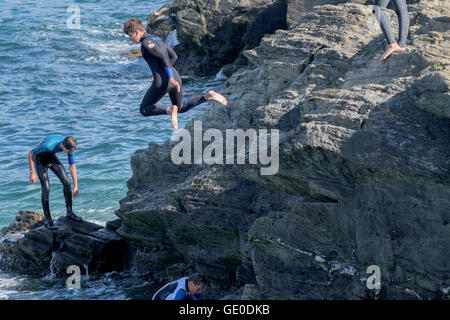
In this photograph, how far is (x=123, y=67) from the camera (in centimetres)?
3095

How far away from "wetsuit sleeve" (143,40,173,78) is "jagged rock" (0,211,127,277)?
5.03m

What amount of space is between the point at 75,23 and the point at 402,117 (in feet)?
111

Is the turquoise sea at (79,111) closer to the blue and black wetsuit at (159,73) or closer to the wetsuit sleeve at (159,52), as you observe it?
the blue and black wetsuit at (159,73)

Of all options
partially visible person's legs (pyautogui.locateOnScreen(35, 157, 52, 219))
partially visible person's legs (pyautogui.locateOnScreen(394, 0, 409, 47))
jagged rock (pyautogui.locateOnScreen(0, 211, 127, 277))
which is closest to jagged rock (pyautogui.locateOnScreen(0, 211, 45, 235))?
jagged rock (pyautogui.locateOnScreen(0, 211, 127, 277))

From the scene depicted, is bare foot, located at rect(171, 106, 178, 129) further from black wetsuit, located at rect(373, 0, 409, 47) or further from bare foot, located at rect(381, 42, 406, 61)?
black wetsuit, located at rect(373, 0, 409, 47)

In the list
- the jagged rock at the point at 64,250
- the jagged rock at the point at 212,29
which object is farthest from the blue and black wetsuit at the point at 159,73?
the jagged rock at the point at 212,29

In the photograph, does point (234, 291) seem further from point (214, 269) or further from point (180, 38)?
point (180, 38)

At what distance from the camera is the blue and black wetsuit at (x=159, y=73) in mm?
10539

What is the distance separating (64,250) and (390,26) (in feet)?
26.9

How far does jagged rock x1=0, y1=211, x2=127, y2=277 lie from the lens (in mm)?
14156

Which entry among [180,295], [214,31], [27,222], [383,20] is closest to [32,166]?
[27,222]

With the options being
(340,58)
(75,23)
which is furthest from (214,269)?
(75,23)

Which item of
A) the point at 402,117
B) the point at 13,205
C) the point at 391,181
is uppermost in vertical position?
the point at 402,117

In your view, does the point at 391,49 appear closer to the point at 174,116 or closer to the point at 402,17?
the point at 402,17
